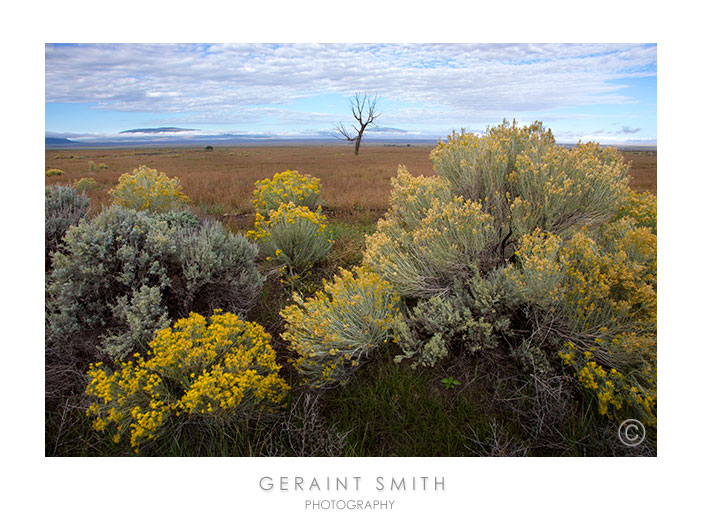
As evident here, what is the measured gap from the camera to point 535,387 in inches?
94.0

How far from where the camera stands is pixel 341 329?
270cm

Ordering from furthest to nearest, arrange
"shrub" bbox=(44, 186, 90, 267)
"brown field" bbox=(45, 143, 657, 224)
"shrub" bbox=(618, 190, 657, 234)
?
"brown field" bbox=(45, 143, 657, 224)
"shrub" bbox=(44, 186, 90, 267)
"shrub" bbox=(618, 190, 657, 234)

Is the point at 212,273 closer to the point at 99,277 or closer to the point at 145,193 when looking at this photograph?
the point at 99,277

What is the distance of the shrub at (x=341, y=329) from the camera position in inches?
103

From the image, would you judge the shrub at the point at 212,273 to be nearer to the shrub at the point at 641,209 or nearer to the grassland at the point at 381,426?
the grassland at the point at 381,426

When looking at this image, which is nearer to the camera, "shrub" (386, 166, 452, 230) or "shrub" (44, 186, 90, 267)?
"shrub" (386, 166, 452, 230)

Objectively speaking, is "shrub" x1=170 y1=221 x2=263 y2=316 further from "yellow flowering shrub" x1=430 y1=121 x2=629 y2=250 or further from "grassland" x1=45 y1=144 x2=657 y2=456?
"yellow flowering shrub" x1=430 y1=121 x2=629 y2=250

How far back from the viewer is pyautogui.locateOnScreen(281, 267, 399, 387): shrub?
2607mm

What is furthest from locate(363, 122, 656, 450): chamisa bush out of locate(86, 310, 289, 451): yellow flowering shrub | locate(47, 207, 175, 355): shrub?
locate(47, 207, 175, 355): shrub

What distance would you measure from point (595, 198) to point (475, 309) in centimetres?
131

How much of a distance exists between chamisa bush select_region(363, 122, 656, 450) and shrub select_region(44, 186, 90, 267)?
9.71 ft

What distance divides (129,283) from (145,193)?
263 cm
